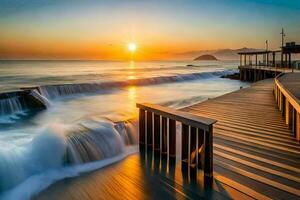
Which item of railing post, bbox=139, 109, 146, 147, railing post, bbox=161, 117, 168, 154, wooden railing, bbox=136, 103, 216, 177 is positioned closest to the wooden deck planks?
wooden railing, bbox=136, 103, 216, 177

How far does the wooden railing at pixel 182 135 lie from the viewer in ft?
15.3

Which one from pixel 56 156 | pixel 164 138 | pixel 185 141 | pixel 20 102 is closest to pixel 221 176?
pixel 185 141

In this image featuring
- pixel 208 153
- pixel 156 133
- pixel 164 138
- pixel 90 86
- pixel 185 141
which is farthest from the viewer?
pixel 90 86

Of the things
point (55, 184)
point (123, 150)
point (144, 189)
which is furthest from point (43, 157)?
point (144, 189)

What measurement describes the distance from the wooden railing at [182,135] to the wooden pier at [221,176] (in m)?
0.22

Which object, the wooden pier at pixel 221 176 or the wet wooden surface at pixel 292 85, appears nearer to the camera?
the wooden pier at pixel 221 176

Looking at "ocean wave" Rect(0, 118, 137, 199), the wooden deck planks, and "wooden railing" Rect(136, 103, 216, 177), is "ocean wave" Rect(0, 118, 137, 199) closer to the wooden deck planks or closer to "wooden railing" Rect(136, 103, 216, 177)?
"wooden railing" Rect(136, 103, 216, 177)

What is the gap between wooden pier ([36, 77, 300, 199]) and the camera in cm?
423

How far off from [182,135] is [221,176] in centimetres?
103

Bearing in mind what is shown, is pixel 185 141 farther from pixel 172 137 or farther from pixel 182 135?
pixel 172 137

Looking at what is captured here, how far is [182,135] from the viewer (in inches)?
207

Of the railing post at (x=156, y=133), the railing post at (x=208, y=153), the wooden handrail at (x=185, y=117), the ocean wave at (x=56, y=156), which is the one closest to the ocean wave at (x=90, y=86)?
the ocean wave at (x=56, y=156)

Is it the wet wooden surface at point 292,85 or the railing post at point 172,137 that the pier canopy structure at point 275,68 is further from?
the railing post at point 172,137

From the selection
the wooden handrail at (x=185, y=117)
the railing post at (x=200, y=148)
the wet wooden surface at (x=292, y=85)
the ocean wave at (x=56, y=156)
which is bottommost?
the ocean wave at (x=56, y=156)
